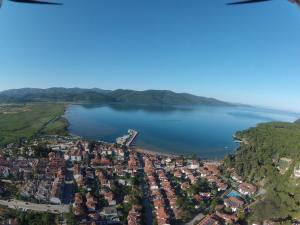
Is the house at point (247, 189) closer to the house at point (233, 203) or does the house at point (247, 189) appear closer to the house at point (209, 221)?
the house at point (233, 203)

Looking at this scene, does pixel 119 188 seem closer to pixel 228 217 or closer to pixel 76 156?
pixel 228 217

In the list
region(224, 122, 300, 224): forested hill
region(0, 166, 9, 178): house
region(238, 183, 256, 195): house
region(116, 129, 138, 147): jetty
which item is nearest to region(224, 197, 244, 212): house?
region(224, 122, 300, 224): forested hill

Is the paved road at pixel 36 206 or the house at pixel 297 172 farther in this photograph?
the house at pixel 297 172

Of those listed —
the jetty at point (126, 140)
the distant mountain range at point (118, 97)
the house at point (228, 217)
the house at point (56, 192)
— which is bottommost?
the house at point (228, 217)

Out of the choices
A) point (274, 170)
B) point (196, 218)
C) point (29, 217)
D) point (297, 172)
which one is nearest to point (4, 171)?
point (29, 217)

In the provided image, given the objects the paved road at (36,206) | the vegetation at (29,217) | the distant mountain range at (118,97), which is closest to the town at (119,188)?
the paved road at (36,206)
